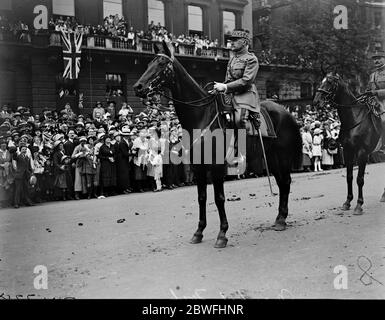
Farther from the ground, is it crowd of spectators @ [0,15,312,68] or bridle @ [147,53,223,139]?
crowd of spectators @ [0,15,312,68]

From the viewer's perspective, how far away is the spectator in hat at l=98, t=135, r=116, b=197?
1466 centimetres

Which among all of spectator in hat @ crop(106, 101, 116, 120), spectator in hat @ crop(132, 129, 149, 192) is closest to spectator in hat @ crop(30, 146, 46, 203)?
spectator in hat @ crop(132, 129, 149, 192)

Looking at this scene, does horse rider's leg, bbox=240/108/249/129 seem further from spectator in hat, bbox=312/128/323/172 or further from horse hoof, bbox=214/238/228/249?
spectator in hat, bbox=312/128/323/172

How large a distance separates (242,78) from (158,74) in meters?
1.41

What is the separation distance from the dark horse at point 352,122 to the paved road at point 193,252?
1.00 metres

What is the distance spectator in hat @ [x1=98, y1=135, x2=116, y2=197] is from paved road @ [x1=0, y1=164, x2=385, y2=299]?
10.9 feet

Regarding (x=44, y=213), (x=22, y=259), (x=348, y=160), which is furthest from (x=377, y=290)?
(x=44, y=213)

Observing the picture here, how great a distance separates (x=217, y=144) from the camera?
726 centimetres

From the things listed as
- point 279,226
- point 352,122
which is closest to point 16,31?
Answer: point 352,122

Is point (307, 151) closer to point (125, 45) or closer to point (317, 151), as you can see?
point (317, 151)

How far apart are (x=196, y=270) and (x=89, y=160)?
362 inches

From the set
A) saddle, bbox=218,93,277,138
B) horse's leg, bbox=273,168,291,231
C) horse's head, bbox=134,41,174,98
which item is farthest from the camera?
horse's leg, bbox=273,168,291,231

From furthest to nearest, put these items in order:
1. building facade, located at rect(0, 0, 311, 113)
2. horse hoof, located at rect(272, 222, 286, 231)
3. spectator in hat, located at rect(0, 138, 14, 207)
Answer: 1. building facade, located at rect(0, 0, 311, 113)
2. spectator in hat, located at rect(0, 138, 14, 207)
3. horse hoof, located at rect(272, 222, 286, 231)
